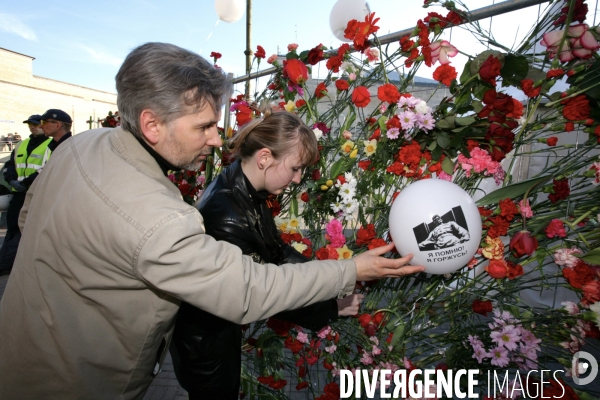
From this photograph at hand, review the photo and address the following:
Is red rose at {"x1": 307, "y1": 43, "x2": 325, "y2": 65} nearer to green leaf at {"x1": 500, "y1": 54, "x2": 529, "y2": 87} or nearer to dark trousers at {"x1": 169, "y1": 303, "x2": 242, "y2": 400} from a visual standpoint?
green leaf at {"x1": 500, "y1": 54, "x2": 529, "y2": 87}

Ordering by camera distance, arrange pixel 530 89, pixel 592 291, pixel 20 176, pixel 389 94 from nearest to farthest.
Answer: pixel 592 291 → pixel 530 89 → pixel 389 94 → pixel 20 176

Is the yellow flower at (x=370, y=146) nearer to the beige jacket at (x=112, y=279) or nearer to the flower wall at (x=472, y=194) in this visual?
the flower wall at (x=472, y=194)

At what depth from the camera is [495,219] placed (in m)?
1.50

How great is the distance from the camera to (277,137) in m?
1.67

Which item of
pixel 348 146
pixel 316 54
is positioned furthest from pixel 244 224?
pixel 316 54

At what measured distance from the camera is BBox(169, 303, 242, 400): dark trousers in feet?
5.26

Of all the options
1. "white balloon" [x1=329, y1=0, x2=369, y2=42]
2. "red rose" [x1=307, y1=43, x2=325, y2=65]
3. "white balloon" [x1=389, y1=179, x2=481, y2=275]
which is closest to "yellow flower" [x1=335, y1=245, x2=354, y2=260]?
"white balloon" [x1=389, y1=179, x2=481, y2=275]

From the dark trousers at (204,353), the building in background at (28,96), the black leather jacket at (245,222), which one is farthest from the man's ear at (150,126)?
the building in background at (28,96)

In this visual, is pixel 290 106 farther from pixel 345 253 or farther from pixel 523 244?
pixel 523 244

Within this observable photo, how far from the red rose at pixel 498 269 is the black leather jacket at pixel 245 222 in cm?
64

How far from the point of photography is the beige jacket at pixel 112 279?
105 centimetres

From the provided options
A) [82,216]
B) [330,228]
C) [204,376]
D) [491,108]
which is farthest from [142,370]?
[491,108]

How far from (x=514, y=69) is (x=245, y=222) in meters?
1.14

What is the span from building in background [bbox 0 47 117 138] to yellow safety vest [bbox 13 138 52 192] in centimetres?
1137
